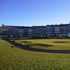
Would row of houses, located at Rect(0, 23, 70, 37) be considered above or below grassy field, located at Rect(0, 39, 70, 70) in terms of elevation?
above

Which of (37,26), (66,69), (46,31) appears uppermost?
(37,26)

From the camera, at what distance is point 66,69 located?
6.68 m

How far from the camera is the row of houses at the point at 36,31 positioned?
3398 inches

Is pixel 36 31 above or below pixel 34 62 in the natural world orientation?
above

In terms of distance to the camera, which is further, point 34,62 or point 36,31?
point 36,31

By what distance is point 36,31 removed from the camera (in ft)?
294

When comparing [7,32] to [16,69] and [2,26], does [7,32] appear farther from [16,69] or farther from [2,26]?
[16,69]

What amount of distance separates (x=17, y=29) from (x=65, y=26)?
167ft

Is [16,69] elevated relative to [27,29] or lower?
lower

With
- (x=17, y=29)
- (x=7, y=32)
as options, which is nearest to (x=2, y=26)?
(x=7, y=32)

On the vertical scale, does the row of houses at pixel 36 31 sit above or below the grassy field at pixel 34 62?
above

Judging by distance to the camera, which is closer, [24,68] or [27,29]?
[24,68]

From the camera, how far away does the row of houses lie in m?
86.3

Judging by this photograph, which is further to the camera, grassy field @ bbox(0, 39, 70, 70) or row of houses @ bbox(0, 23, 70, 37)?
row of houses @ bbox(0, 23, 70, 37)
